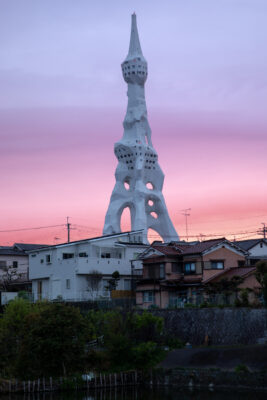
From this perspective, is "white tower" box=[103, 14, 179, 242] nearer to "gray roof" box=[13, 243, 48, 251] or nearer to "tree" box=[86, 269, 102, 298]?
"gray roof" box=[13, 243, 48, 251]

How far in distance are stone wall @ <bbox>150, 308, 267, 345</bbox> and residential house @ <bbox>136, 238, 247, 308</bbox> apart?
5172 mm

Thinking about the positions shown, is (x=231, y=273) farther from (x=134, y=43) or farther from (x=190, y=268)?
(x=134, y=43)

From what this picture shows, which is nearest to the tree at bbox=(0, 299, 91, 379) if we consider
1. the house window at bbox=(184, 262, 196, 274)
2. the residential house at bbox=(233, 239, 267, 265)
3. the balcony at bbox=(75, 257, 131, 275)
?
the house window at bbox=(184, 262, 196, 274)

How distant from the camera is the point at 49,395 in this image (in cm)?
3431

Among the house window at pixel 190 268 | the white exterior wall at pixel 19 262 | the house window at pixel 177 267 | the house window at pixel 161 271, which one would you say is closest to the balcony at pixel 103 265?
the house window at pixel 161 271

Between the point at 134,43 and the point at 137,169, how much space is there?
54.8 ft

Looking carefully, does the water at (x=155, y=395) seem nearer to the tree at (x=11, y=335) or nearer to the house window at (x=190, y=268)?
the tree at (x=11, y=335)

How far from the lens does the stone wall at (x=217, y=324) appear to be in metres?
39.9

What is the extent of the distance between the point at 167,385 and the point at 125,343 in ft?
11.6

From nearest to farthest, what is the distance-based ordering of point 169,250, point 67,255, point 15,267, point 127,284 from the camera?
point 169,250 → point 127,284 → point 67,255 → point 15,267

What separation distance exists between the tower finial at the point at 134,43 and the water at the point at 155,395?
5614cm

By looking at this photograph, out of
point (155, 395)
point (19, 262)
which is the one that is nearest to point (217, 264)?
point (155, 395)

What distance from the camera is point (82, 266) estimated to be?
55344 millimetres

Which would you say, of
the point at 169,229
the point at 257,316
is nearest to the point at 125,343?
the point at 257,316
